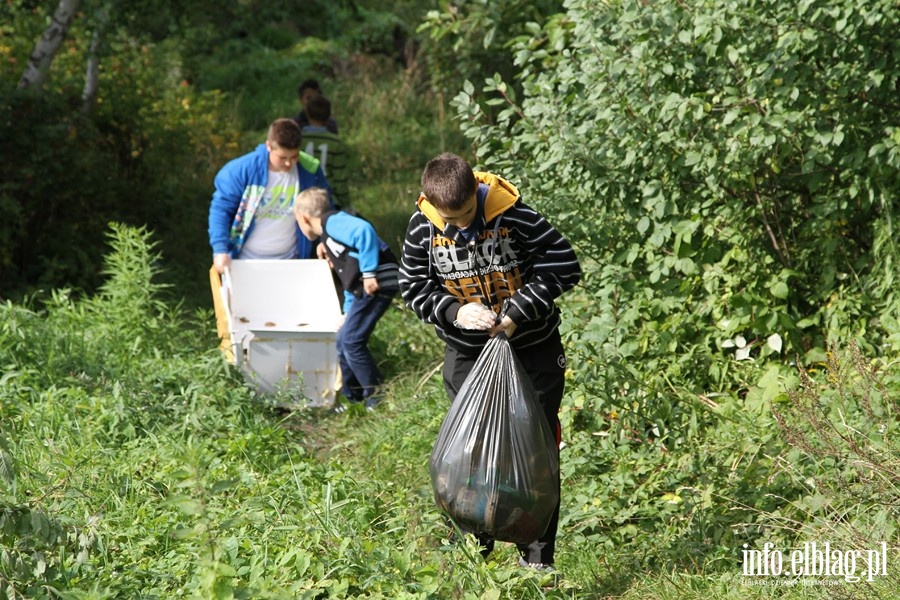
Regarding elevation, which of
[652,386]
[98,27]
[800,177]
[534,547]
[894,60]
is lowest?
[534,547]

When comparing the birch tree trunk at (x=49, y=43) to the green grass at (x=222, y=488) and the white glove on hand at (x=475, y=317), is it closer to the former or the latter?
the green grass at (x=222, y=488)

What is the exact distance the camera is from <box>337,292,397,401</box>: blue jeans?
21.8ft

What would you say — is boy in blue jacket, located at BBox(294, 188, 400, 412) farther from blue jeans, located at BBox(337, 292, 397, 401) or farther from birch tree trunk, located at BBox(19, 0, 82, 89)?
birch tree trunk, located at BBox(19, 0, 82, 89)

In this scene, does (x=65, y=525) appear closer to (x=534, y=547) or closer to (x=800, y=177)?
(x=534, y=547)

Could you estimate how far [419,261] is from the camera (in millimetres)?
4203

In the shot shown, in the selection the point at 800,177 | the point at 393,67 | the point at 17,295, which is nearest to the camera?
the point at 800,177

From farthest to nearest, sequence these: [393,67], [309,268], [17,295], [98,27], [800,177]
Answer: [393,67], [98,27], [17,295], [309,268], [800,177]

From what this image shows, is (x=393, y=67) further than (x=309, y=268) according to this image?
Yes

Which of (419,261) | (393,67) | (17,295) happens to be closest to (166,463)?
(419,261)

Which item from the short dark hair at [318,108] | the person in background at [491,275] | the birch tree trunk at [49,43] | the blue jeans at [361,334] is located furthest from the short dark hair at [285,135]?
the birch tree trunk at [49,43]

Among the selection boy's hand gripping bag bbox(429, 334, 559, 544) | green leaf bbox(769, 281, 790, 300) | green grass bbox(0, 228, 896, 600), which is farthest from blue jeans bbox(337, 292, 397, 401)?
boy's hand gripping bag bbox(429, 334, 559, 544)

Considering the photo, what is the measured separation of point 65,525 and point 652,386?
2.67 m

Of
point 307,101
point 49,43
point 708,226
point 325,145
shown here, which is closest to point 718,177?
point 708,226

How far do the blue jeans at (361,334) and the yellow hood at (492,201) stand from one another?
259cm
